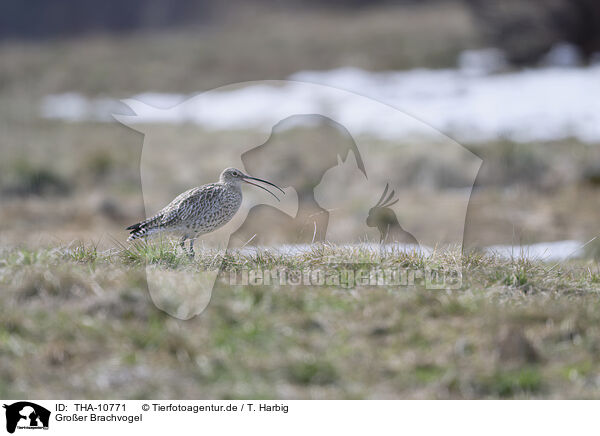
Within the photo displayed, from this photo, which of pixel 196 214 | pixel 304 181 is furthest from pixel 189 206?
pixel 304 181

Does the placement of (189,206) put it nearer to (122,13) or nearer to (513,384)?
(513,384)

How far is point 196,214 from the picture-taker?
596 centimetres

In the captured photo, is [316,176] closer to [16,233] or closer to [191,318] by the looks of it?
[16,233]

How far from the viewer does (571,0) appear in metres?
25.1

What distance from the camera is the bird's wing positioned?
5980 millimetres

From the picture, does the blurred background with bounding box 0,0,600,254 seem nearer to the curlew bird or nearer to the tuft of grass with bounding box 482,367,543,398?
the curlew bird

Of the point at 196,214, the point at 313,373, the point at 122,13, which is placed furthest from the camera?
the point at 122,13

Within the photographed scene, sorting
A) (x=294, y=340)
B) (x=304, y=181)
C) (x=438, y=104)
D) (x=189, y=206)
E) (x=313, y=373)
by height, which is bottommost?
(x=313, y=373)

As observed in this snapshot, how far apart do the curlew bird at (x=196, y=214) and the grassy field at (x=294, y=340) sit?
47cm

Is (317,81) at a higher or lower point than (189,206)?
higher

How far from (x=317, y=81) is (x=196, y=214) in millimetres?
20598
